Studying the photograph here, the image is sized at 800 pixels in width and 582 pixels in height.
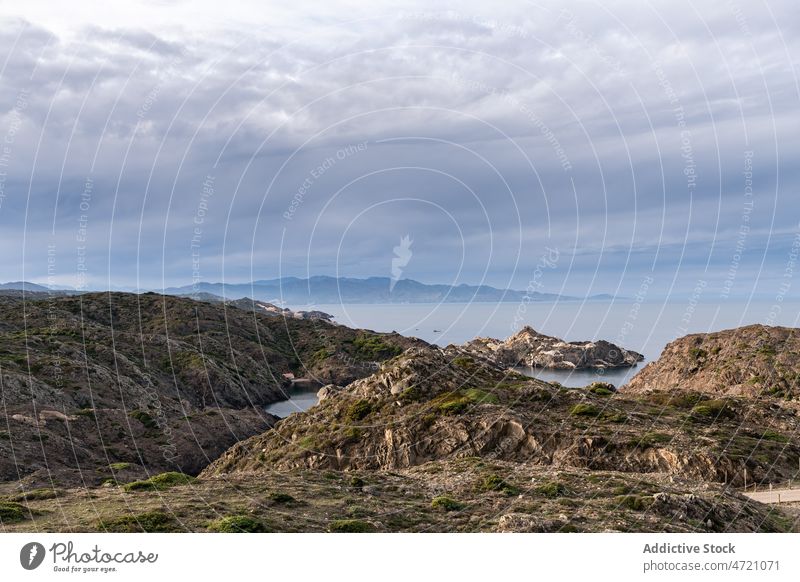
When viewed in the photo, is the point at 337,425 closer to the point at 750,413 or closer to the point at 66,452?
the point at 66,452

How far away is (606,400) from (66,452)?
57.4 m

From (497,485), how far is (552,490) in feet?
12.4

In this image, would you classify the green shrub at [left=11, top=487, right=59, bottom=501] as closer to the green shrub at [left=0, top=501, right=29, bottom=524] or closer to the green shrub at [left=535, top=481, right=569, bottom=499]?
the green shrub at [left=0, top=501, right=29, bottom=524]

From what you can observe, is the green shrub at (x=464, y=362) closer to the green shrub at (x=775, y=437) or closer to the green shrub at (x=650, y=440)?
the green shrub at (x=650, y=440)

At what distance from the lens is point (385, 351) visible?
19375 centimetres

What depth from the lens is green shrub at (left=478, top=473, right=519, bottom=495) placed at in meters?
38.0

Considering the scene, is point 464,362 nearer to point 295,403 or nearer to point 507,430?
point 507,430

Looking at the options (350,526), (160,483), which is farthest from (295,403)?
(350,526)

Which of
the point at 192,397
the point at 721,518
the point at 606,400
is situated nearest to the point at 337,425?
the point at 606,400

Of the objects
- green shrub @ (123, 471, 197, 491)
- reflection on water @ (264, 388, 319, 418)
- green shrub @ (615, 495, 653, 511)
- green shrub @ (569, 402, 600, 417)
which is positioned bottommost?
reflection on water @ (264, 388, 319, 418)

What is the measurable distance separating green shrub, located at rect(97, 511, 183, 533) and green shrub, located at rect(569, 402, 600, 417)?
130 feet

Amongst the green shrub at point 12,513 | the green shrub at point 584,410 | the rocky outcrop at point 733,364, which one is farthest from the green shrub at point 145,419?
the rocky outcrop at point 733,364
